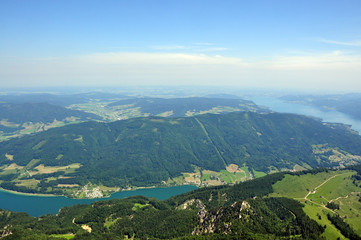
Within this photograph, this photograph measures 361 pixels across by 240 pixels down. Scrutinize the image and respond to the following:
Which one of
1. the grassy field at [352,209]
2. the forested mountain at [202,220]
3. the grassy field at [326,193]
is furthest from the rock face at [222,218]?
the grassy field at [352,209]

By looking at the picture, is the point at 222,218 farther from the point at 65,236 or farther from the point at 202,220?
the point at 65,236

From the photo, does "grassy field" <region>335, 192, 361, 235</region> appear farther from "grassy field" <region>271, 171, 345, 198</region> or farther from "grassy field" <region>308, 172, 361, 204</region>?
"grassy field" <region>271, 171, 345, 198</region>

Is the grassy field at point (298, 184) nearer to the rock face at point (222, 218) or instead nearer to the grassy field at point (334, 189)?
the grassy field at point (334, 189)

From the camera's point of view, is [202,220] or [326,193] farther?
[326,193]

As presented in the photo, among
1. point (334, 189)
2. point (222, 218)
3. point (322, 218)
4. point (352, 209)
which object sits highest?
point (222, 218)

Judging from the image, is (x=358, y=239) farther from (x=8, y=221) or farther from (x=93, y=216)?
(x=8, y=221)

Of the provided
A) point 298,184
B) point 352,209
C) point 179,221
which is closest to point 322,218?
point 352,209

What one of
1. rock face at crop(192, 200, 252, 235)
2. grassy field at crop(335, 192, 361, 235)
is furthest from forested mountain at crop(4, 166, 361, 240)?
grassy field at crop(335, 192, 361, 235)

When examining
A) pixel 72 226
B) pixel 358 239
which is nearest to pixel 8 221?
pixel 72 226
